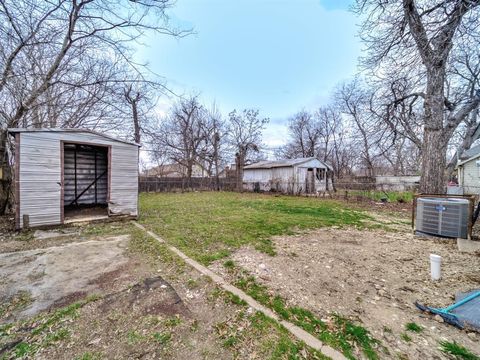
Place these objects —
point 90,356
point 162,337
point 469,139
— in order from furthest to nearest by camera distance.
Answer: point 469,139 < point 162,337 < point 90,356

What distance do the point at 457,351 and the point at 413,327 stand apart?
0.31m

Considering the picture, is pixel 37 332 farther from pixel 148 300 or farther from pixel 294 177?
pixel 294 177

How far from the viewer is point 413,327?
1920 mm

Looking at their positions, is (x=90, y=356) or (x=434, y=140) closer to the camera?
(x=90, y=356)

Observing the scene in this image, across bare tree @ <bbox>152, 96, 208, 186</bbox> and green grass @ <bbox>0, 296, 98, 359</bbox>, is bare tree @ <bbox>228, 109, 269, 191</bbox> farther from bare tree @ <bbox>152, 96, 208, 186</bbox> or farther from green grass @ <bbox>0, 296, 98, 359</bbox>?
green grass @ <bbox>0, 296, 98, 359</bbox>

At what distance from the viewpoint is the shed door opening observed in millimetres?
7898

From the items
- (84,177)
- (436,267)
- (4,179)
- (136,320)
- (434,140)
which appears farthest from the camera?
(84,177)

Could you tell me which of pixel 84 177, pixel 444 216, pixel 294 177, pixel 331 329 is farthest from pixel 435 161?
pixel 84 177

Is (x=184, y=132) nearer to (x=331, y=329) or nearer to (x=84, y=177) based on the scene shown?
(x=84, y=177)

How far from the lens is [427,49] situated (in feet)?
16.6

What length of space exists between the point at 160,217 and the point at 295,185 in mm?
10972

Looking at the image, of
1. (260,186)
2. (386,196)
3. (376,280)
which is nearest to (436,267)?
(376,280)

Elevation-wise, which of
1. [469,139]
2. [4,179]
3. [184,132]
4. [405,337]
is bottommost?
[405,337]

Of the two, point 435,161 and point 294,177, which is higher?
point 435,161
